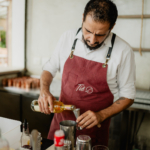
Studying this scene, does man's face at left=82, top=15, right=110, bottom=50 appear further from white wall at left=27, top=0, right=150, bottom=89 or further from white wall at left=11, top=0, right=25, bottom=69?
white wall at left=11, top=0, right=25, bottom=69

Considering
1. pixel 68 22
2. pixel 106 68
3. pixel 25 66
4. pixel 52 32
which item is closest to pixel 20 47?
pixel 25 66

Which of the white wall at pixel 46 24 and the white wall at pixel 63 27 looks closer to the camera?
the white wall at pixel 63 27

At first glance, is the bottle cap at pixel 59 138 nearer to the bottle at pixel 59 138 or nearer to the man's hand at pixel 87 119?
the bottle at pixel 59 138

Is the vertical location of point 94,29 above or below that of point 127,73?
above

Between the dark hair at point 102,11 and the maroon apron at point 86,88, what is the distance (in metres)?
0.28

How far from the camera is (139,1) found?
7.70ft

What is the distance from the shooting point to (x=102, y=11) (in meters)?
1.14

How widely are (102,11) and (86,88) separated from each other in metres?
0.57

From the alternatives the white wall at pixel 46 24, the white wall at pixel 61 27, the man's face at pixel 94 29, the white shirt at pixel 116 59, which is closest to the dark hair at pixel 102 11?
the man's face at pixel 94 29

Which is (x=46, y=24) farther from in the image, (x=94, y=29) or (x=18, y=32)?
(x=94, y=29)

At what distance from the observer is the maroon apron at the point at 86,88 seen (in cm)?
138

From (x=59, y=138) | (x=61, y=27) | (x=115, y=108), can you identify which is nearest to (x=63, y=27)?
Result: (x=61, y=27)

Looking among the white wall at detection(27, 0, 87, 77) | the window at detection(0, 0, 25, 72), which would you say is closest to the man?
the white wall at detection(27, 0, 87, 77)

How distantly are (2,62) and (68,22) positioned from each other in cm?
232
